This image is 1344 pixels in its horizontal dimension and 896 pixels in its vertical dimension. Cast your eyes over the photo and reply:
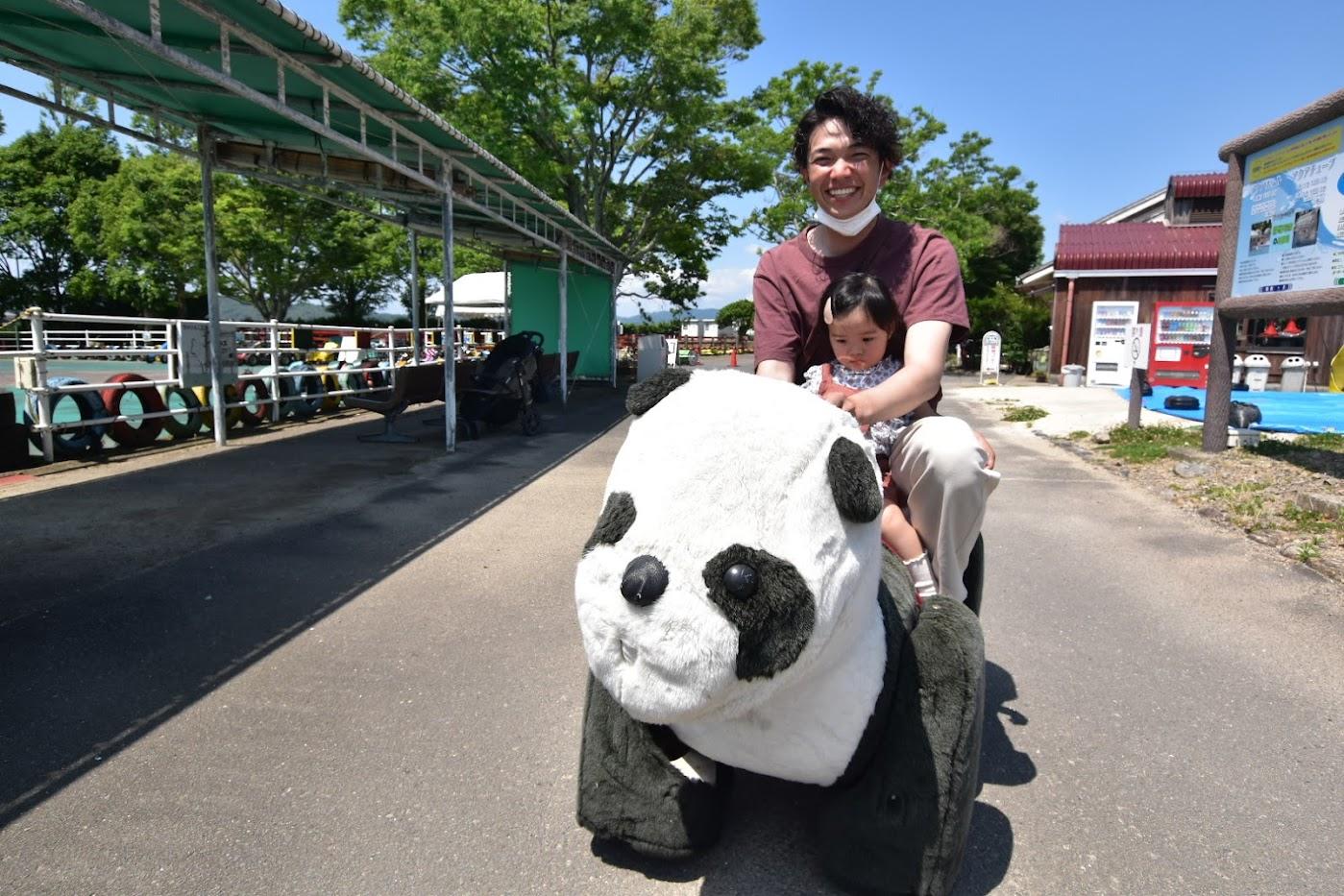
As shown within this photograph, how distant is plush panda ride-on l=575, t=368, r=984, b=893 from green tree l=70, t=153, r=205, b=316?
28101 millimetres

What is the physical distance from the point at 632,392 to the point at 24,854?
209 cm

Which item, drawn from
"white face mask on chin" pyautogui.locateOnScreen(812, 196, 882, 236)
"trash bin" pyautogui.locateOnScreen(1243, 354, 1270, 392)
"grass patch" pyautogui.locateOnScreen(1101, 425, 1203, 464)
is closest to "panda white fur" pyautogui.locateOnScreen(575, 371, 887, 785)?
"white face mask on chin" pyautogui.locateOnScreen(812, 196, 882, 236)

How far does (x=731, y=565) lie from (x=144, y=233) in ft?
102

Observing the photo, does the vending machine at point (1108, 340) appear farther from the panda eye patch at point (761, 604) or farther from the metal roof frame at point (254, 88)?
the panda eye patch at point (761, 604)

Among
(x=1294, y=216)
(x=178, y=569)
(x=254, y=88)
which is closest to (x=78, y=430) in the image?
(x=254, y=88)

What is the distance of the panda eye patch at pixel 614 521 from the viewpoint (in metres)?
1.54

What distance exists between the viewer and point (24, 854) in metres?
2.17

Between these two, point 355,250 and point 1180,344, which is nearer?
point 1180,344

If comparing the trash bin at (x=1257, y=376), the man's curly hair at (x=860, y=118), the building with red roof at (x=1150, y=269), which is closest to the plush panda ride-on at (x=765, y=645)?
the man's curly hair at (x=860, y=118)

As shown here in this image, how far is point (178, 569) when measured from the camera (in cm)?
460

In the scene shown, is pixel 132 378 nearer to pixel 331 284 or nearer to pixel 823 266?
pixel 823 266

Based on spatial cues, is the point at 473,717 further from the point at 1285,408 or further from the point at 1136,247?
the point at 1136,247

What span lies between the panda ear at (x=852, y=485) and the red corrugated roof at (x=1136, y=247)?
850 inches

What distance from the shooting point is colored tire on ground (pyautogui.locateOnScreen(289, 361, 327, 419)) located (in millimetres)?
11422
